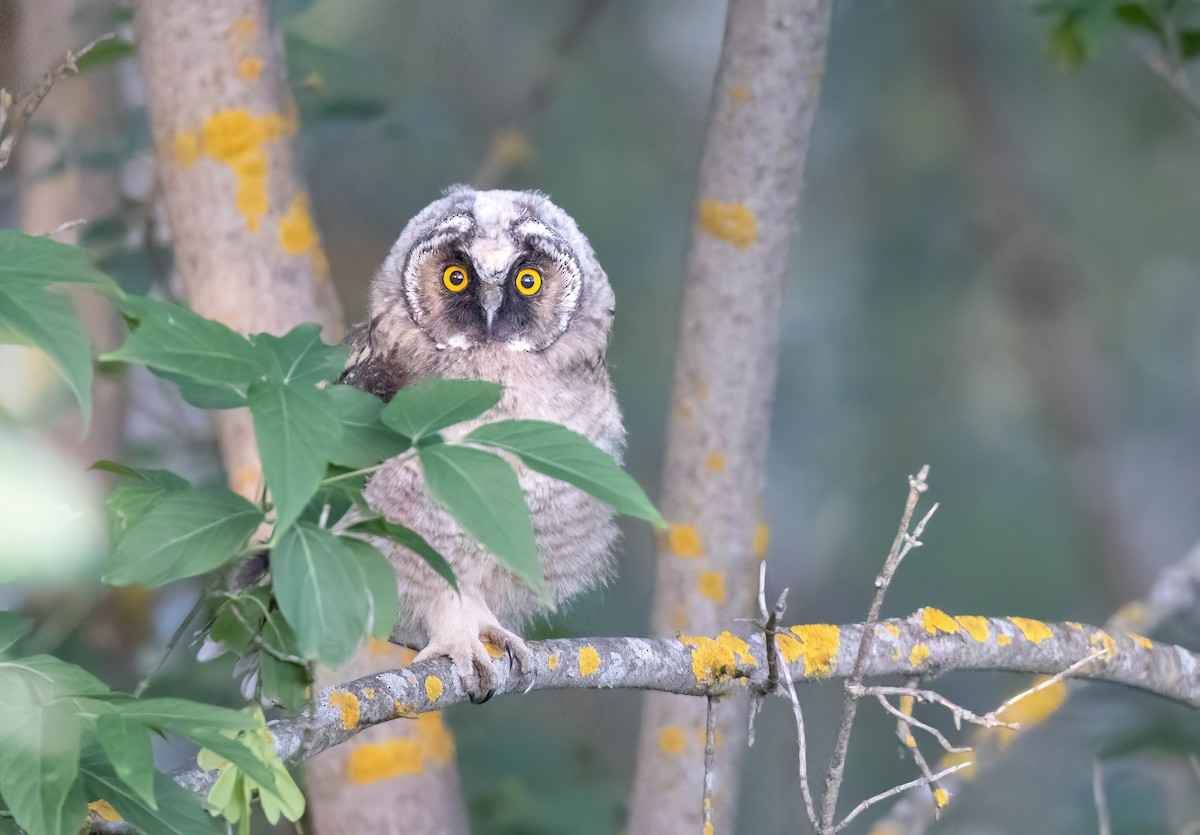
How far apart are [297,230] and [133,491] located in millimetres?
1212

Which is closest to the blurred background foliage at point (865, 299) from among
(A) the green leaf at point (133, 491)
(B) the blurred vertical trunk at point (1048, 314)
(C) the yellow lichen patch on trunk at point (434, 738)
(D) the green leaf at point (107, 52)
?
(B) the blurred vertical trunk at point (1048, 314)

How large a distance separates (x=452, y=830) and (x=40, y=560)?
1.51 meters

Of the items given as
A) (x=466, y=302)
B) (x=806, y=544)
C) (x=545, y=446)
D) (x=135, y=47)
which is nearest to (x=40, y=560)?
(x=545, y=446)

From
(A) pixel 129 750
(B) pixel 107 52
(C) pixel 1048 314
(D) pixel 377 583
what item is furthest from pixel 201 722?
(C) pixel 1048 314

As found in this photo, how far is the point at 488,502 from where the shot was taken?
2.45 ft

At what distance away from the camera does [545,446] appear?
796 mm

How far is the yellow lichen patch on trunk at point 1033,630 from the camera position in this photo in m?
1.77

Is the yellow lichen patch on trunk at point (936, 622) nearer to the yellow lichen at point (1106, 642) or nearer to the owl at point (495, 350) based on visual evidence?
the yellow lichen at point (1106, 642)

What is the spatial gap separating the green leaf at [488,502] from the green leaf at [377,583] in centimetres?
9

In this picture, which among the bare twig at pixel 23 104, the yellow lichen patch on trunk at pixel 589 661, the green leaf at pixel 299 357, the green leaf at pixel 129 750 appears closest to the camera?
the green leaf at pixel 129 750

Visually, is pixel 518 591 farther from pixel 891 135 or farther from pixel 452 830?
pixel 891 135

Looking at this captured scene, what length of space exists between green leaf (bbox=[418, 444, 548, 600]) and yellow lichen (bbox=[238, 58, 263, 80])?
141cm

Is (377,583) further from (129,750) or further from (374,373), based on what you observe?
(374,373)

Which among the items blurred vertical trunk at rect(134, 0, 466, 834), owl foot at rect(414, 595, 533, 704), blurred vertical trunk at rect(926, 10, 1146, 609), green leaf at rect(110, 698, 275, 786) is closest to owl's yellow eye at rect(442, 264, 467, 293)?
blurred vertical trunk at rect(134, 0, 466, 834)
